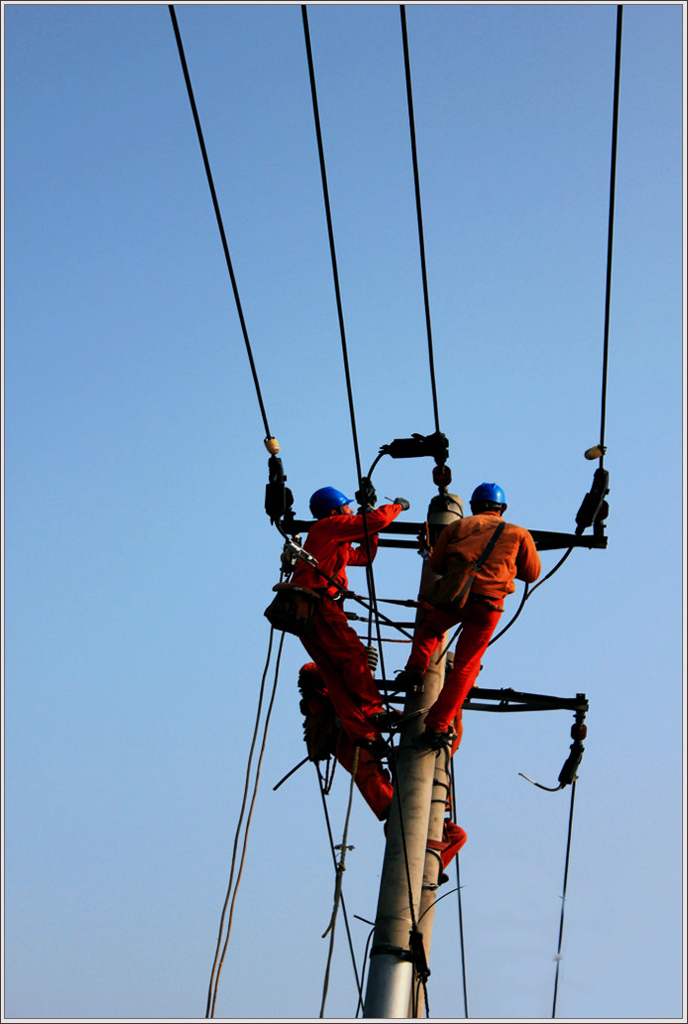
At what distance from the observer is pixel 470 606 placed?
260 inches

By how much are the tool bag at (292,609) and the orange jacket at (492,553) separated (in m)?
0.83

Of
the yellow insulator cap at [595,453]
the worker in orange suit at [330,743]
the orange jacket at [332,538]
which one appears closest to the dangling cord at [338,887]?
the worker in orange suit at [330,743]

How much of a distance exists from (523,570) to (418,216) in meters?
2.25

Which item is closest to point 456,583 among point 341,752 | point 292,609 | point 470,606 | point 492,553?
point 470,606

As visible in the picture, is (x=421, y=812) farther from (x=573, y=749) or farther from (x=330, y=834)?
(x=573, y=749)

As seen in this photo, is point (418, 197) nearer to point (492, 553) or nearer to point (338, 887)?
point (492, 553)

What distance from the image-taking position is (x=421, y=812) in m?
6.18

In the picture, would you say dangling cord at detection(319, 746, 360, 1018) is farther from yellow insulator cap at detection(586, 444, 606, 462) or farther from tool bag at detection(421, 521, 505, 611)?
yellow insulator cap at detection(586, 444, 606, 462)

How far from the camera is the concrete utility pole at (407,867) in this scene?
5793 millimetres

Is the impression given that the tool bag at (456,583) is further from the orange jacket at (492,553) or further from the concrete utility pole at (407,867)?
the concrete utility pole at (407,867)

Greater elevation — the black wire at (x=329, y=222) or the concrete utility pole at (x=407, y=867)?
the black wire at (x=329, y=222)

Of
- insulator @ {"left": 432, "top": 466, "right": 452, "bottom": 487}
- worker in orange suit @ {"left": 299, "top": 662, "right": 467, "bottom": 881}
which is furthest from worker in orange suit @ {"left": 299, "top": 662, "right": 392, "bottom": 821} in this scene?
insulator @ {"left": 432, "top": 466, "right": 452, "bottom": 487}

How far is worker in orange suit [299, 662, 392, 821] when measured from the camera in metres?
6.83

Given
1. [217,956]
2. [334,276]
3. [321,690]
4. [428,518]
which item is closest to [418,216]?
[334,276]
